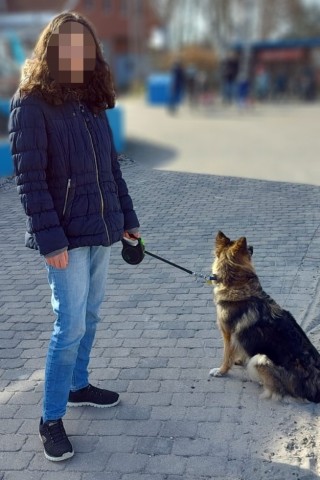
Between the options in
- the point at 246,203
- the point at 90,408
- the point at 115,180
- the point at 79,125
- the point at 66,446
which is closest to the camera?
the point at 79,125

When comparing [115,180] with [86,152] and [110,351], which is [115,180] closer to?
[86,152]

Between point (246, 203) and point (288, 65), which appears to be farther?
point (288, 65)

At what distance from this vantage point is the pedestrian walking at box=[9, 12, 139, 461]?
9.32 feet

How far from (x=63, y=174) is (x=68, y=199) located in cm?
13

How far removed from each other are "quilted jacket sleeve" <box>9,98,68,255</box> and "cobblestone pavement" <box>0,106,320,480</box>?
4.03ft

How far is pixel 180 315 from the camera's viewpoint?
4988mm

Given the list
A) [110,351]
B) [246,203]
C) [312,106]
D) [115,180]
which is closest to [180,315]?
[110,351]

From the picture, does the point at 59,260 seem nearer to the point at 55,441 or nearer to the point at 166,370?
the point at 55,441

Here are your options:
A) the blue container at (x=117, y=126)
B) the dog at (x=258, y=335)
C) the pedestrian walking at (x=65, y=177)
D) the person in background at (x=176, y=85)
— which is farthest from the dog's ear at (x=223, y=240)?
the person in background at (x=176, y=85)

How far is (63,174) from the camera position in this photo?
2.95m

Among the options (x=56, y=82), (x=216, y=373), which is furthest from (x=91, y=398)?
(x=56, y=82)

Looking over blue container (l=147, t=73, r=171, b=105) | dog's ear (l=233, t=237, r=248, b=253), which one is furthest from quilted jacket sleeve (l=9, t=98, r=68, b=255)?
blue container (l=147, t=73, r=171, b=105)

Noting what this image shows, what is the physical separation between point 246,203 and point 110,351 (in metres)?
4.32

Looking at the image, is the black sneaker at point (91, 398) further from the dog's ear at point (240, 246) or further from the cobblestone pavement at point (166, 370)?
the dog's ear at point (240, 246)
